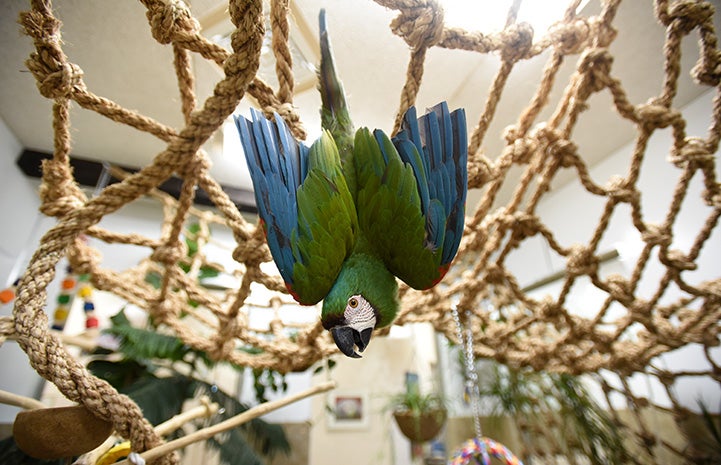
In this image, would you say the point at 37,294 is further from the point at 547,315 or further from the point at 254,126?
the point at 547,315

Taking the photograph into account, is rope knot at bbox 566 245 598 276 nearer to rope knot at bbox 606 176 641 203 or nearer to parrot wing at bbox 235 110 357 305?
rope knot at bbox 606 176 641 203

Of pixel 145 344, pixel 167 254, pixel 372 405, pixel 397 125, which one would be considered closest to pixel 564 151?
pixel 397 125

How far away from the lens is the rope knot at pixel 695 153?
53 cm

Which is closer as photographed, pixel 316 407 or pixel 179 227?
pixel 179 227

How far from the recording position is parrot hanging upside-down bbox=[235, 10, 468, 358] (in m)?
0.28

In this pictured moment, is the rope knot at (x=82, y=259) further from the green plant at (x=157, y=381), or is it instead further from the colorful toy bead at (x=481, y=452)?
the colorful toy bead at (x=481, y=452)

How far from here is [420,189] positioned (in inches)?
11.8

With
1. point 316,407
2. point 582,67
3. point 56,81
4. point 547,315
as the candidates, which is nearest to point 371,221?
point 56,81

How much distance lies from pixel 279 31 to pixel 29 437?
41 centimetres

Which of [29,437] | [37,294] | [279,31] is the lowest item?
[29,437]

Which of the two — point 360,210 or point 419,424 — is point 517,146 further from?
point 419,424

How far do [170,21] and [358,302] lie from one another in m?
0.31

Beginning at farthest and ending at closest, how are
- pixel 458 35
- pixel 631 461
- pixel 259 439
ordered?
1. pixel 259 439
2. pixel 631 461
3. pixel 458 35

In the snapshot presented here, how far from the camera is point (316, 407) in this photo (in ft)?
5.14
